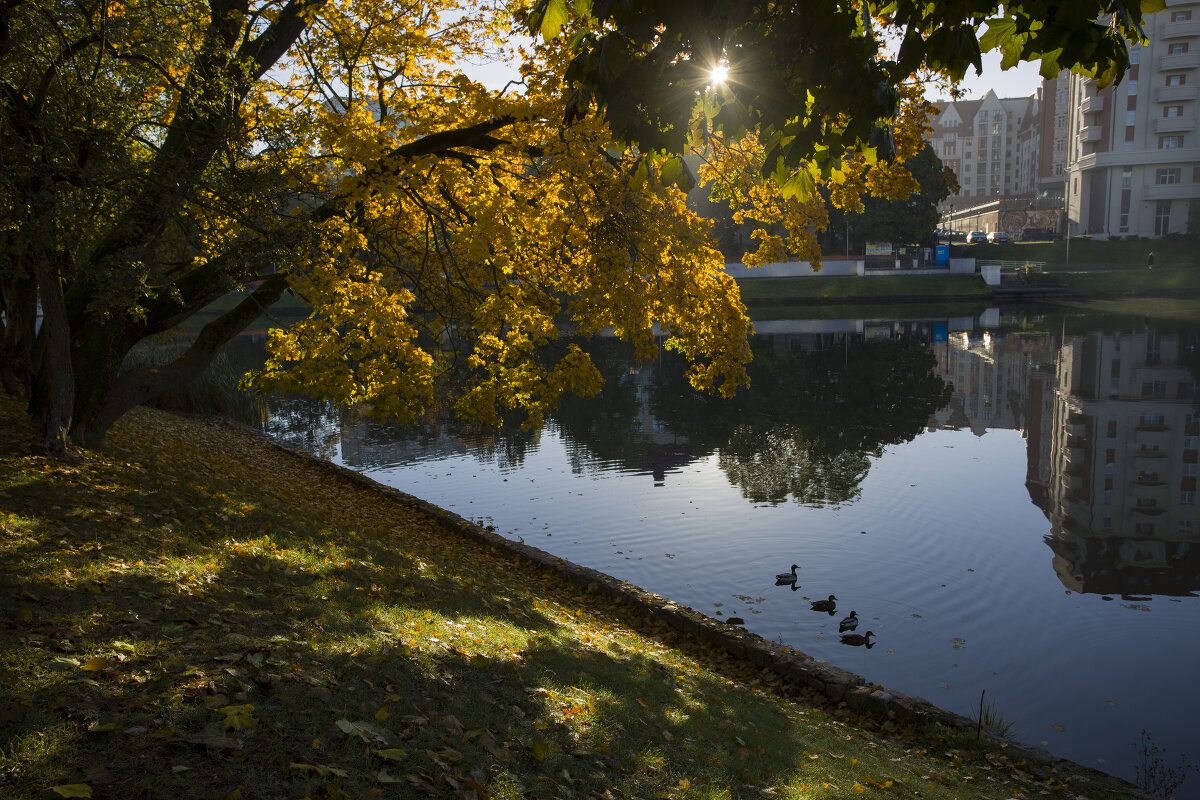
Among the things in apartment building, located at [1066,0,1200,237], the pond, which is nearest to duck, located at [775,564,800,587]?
the pond

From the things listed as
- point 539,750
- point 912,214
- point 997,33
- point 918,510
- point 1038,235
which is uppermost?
point 1038,235

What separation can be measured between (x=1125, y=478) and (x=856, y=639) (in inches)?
439

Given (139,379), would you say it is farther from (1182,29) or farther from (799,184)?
(1182,29)

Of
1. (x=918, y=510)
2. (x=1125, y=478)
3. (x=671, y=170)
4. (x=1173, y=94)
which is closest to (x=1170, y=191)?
(x=1173, y=94)

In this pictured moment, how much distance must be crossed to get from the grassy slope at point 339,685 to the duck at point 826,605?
2319 millimetres

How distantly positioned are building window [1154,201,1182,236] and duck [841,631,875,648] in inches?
3260

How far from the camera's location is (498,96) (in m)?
10.9

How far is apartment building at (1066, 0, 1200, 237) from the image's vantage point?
2837 inches

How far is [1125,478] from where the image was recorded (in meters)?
17.8

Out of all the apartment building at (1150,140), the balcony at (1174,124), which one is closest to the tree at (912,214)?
the apartment building at (1150,140)

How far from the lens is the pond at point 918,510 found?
941cm

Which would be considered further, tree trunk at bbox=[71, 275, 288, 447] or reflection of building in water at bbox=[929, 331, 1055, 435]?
reflection of building in water at bbox=[929, 331, 1055, 435]

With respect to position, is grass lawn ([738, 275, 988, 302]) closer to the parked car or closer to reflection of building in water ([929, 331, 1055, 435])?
reflection of building in water ([929, 331, 1055, 435])

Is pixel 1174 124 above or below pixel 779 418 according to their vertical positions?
above
